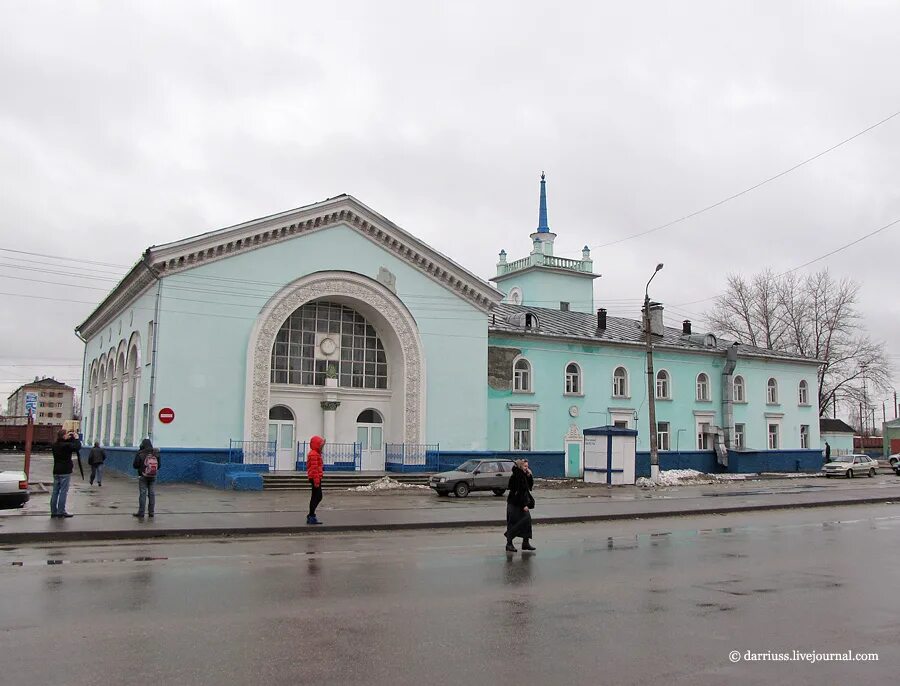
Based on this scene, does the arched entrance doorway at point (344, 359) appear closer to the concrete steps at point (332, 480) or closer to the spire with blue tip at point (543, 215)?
the concrete steps at point (332, 480)

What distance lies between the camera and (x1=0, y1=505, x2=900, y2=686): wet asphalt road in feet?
19.8

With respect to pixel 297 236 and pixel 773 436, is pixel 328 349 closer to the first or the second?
pixel 297 236

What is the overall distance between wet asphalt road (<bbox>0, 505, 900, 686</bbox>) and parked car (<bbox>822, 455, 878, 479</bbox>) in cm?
3409

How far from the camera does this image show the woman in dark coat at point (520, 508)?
42.7 feet

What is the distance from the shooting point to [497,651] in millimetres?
6578

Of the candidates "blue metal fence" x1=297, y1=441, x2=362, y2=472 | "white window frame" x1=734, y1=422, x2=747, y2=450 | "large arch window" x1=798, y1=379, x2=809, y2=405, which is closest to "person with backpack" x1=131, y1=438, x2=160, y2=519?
"blue metal fence" x1=297, y1=441, x2=362, y2=472

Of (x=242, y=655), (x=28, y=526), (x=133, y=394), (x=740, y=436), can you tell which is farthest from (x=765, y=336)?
(x=242, y=655)

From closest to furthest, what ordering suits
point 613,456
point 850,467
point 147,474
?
1. point 147,474
2. point 613,456
3. point 850,467

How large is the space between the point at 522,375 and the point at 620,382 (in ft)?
20.4

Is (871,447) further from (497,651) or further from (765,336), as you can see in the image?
(497,651)

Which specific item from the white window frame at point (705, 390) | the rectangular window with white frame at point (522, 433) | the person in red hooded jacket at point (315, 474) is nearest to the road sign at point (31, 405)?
the person in red hooded jacket at point (315, 474)

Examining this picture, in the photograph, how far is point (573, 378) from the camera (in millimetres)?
39781

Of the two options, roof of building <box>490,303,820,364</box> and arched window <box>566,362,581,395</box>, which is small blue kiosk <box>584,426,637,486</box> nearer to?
arched window <box>566,362,581,395</box>

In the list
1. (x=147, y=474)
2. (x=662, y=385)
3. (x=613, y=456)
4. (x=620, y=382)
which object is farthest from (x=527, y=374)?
(x=147, y=474)
